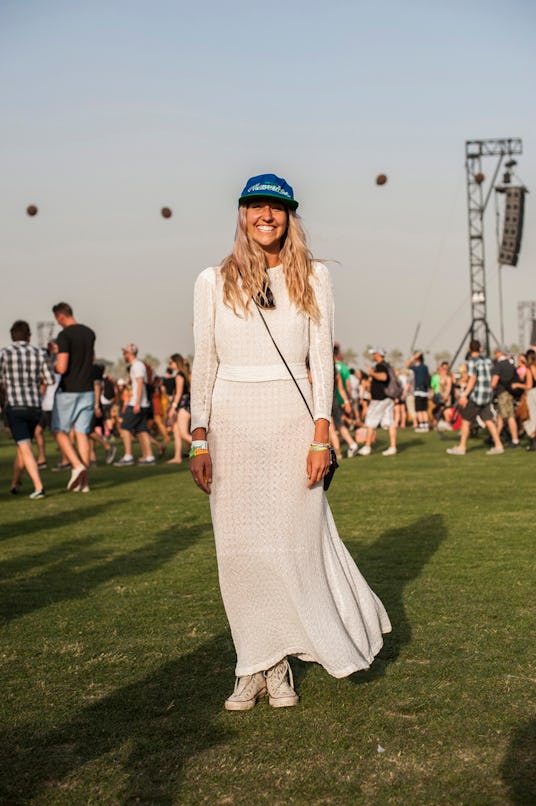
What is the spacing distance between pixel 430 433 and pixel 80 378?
16.3 meters

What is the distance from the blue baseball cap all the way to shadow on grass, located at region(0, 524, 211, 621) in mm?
3212

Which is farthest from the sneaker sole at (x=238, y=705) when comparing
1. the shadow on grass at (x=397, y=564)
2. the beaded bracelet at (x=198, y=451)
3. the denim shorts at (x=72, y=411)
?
the denim shorts at (x=72, y=411)

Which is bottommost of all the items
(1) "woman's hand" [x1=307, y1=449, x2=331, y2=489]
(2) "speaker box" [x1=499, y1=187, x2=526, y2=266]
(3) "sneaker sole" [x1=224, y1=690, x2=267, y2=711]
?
(3) "sneaker sole" [x1=224, y1=690, x2=267, y2=711]

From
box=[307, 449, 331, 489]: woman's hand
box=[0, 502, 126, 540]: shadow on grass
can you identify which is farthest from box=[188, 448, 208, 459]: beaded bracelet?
box=[0, 502, 126, 540]: shadow on grass

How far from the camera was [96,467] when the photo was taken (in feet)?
59.9

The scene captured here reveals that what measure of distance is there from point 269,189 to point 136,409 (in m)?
13.8

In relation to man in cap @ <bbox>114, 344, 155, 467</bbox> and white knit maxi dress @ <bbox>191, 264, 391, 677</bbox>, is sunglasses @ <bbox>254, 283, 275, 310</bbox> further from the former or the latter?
man in cap @ <bbox>114, 344, 155, 467</bbox>

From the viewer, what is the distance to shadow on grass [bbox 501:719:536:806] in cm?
324

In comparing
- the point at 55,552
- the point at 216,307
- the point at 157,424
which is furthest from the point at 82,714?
the point at 157,424

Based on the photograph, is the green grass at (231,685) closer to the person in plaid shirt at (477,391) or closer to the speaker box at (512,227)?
the person in plaid shirt at (477,391)

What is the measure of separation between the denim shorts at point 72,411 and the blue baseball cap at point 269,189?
9.59 metres

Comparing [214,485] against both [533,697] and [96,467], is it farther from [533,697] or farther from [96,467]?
[96,467]

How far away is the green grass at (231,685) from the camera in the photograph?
3451mm

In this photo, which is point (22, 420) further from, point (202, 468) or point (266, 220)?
point (266, 220)
